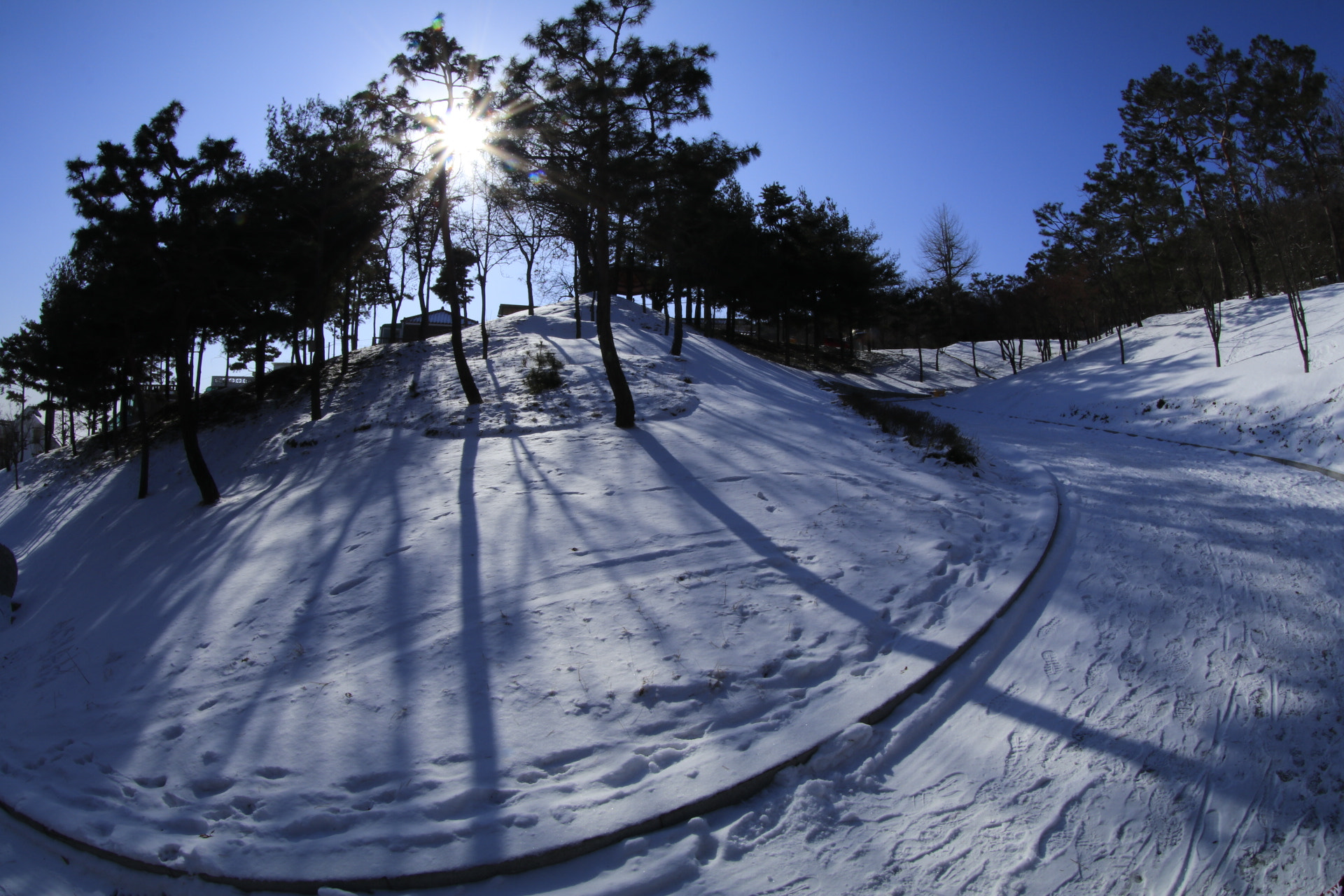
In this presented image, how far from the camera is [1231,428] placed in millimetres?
13711

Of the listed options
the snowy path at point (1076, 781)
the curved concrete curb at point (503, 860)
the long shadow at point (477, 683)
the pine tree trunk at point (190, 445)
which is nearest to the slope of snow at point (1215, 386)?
the snowy path at point (1076, 781)

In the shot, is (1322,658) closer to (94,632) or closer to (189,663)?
(189,663)

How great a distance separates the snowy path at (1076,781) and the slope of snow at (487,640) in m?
0.32

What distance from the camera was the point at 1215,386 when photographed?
1678 cm

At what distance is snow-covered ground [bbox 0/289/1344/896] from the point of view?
11.0 ft

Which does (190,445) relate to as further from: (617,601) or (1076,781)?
(1076,781)

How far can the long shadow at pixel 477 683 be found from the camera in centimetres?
380

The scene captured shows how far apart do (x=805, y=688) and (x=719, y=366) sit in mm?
19905

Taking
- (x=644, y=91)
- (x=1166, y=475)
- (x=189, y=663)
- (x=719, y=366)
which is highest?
(x=644, y=91)

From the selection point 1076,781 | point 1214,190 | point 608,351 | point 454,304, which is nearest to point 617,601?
point 1076,781

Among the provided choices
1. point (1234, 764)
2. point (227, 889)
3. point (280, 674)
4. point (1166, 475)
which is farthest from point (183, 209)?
point (1166, 475)

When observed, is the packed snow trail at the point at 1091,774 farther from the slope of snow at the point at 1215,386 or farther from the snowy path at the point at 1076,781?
the slope of snow at the point at 1215,386

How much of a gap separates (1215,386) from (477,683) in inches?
788

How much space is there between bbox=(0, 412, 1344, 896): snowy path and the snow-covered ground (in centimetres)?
1
